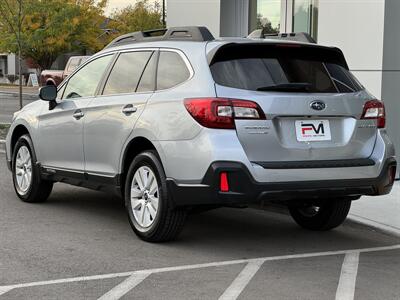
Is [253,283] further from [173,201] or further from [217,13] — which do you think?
[217,13]

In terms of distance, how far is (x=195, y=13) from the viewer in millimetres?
14250

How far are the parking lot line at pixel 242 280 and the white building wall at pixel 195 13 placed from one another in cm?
903

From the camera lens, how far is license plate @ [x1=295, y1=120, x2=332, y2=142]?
552 centimetres

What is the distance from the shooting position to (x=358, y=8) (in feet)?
33.2

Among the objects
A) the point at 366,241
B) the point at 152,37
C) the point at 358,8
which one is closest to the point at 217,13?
the point at 358,8

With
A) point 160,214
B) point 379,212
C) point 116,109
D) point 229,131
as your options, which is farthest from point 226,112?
point 379,212

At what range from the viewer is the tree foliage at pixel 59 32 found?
40156 mm

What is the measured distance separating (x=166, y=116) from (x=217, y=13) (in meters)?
8.53

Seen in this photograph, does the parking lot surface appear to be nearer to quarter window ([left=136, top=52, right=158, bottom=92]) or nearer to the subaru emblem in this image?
the subaru emblem

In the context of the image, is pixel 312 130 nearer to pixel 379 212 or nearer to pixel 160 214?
pixel 160 214

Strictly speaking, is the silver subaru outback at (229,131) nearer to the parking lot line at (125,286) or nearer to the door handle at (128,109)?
the door handle at (128,109)

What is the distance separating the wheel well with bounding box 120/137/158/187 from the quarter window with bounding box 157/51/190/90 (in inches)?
20.0

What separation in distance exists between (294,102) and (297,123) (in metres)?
0.17

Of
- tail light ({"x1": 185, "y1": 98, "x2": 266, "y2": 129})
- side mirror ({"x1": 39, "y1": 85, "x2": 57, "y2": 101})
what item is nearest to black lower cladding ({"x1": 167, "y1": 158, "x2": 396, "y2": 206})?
tail light ({"x1": 185, "y1": 98, "x2": 266, "y2": 129})
